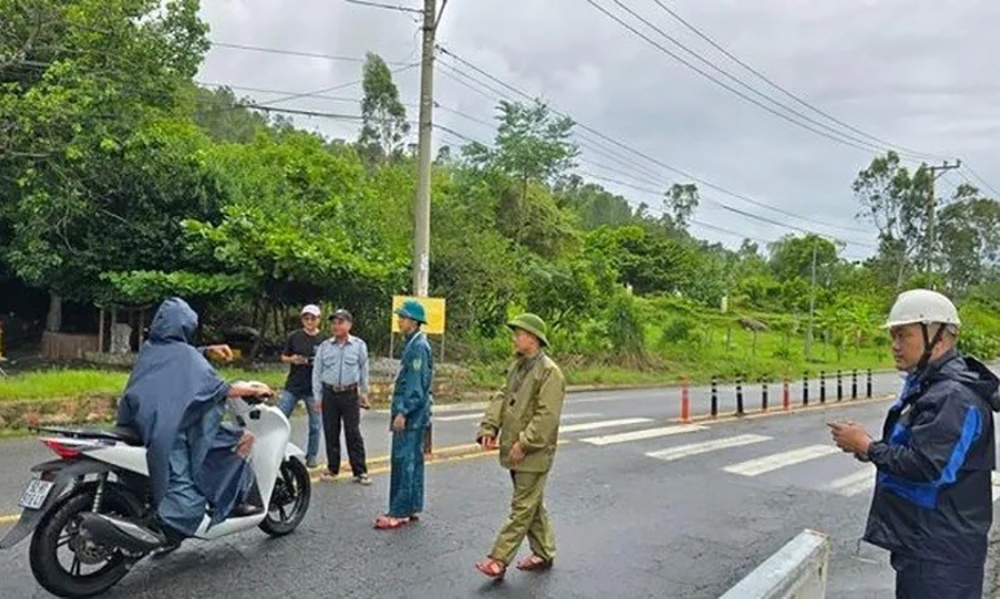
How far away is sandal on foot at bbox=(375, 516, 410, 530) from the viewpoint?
7191 mm

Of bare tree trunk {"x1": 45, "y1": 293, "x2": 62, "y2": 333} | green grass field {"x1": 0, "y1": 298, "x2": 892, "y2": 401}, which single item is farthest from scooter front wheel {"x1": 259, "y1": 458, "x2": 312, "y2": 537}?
bare tree trunk {"x1": 45, "y1": 293, "x2": 62, "y2": 333}

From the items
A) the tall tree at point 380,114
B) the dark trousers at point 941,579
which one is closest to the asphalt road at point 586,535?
the dark trousers at point 941,579

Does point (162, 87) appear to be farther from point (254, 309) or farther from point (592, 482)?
point (592, 482)

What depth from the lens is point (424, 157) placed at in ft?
57.4

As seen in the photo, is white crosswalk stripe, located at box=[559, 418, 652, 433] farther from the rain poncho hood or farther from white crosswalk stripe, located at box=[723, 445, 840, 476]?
the rain poncho hood

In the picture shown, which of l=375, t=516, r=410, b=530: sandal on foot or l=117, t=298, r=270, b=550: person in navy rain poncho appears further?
l=375, t=516, r=410, b=530: sandal on foot

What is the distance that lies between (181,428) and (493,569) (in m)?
2.28

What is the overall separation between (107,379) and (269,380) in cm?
327

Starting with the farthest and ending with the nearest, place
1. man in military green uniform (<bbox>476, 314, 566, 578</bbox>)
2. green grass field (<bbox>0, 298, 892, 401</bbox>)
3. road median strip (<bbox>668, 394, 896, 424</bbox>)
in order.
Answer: road median strip (<bbox>668, 394, 896, 424</bbox>) → green grass field (<bbox>0, 298, 892, 401</bbox>) → man in military green uniform (<bbox>476, 314, 566, 578</bbox>)

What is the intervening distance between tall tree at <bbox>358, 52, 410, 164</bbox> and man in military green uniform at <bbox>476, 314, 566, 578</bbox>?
56.1 m

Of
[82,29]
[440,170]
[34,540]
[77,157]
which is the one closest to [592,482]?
[34,540]

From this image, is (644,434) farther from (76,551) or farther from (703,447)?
(76,551)

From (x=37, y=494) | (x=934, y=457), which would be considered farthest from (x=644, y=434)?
(x=934, y=457)

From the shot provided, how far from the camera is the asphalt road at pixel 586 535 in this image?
586cm
